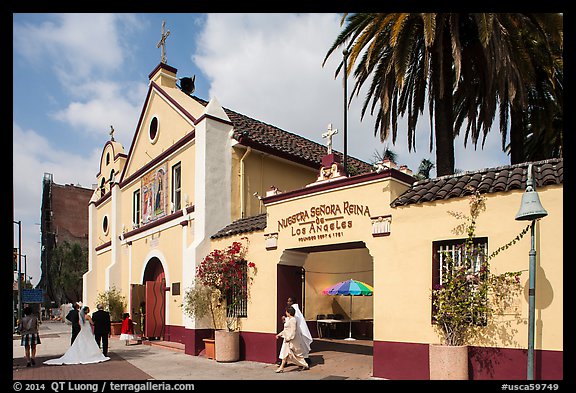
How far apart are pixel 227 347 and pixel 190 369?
1335 mm

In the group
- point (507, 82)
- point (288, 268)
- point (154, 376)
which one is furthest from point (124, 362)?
point (507, 82)

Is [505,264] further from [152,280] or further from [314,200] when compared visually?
[152,280]

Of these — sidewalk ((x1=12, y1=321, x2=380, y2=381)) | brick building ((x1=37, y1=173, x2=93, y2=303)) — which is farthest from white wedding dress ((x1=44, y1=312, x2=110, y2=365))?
brick building ((x1=37, y1=173, x2=93, y2=303))

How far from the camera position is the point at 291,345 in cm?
1162

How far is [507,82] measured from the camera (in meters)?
12.6

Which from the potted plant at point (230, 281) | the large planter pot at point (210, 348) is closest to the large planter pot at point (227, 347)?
the potted plant at point (230, 281)

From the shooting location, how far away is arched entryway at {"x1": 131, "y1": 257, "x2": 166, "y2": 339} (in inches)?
725

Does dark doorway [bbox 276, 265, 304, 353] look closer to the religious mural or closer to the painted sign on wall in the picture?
the painted sign on wall

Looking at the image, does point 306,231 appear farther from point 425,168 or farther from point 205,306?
point 425,168

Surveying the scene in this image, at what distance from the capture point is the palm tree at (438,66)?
477 inches

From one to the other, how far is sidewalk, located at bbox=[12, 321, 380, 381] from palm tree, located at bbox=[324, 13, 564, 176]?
636cm

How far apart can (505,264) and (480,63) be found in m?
7.23

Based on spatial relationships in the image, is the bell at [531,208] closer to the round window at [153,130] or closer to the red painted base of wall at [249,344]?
the red painted base of wall at [249,344]

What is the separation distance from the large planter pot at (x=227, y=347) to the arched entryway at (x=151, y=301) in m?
5.35
